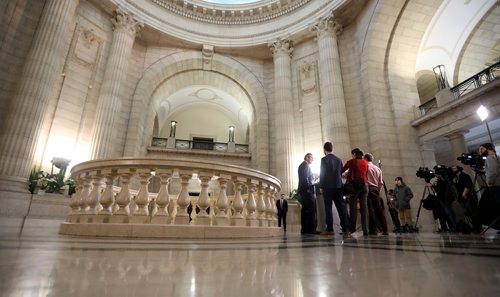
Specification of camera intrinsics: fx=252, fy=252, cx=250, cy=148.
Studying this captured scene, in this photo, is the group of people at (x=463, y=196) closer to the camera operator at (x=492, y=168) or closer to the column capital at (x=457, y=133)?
the camera operator at (x=492, y=168)

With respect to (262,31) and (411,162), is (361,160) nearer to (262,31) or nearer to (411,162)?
(411,162)

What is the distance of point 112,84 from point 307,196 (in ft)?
30.0

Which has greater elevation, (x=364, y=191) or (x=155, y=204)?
(x=364, y=191)

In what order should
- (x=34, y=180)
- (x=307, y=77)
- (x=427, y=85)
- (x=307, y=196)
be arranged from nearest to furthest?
(x=307, y=196)
(x=34, y=180)
(x=307, y=77)
(x=427, y=85)

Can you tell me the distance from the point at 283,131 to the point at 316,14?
19.2 feet

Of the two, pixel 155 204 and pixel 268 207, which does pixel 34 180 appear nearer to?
pixel 155 204

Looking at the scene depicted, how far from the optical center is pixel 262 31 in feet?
44.2

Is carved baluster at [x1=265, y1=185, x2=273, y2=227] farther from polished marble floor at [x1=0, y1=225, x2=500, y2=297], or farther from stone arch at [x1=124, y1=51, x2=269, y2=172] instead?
stone arch at [x1=124, y1=51, x2=269, y2=172]

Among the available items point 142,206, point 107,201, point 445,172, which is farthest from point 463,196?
point 107,201

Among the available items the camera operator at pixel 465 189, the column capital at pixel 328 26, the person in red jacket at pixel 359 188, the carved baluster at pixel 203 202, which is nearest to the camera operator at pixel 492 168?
the camera operator at pixel 465 189

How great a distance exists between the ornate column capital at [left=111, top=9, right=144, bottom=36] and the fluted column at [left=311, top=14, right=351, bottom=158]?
8304mm

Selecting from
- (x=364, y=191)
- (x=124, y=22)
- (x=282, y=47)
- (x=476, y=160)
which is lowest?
(x=364, y=191)

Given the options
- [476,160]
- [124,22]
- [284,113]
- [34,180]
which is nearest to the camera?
[476,160]

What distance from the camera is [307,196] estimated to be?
16.8ft
